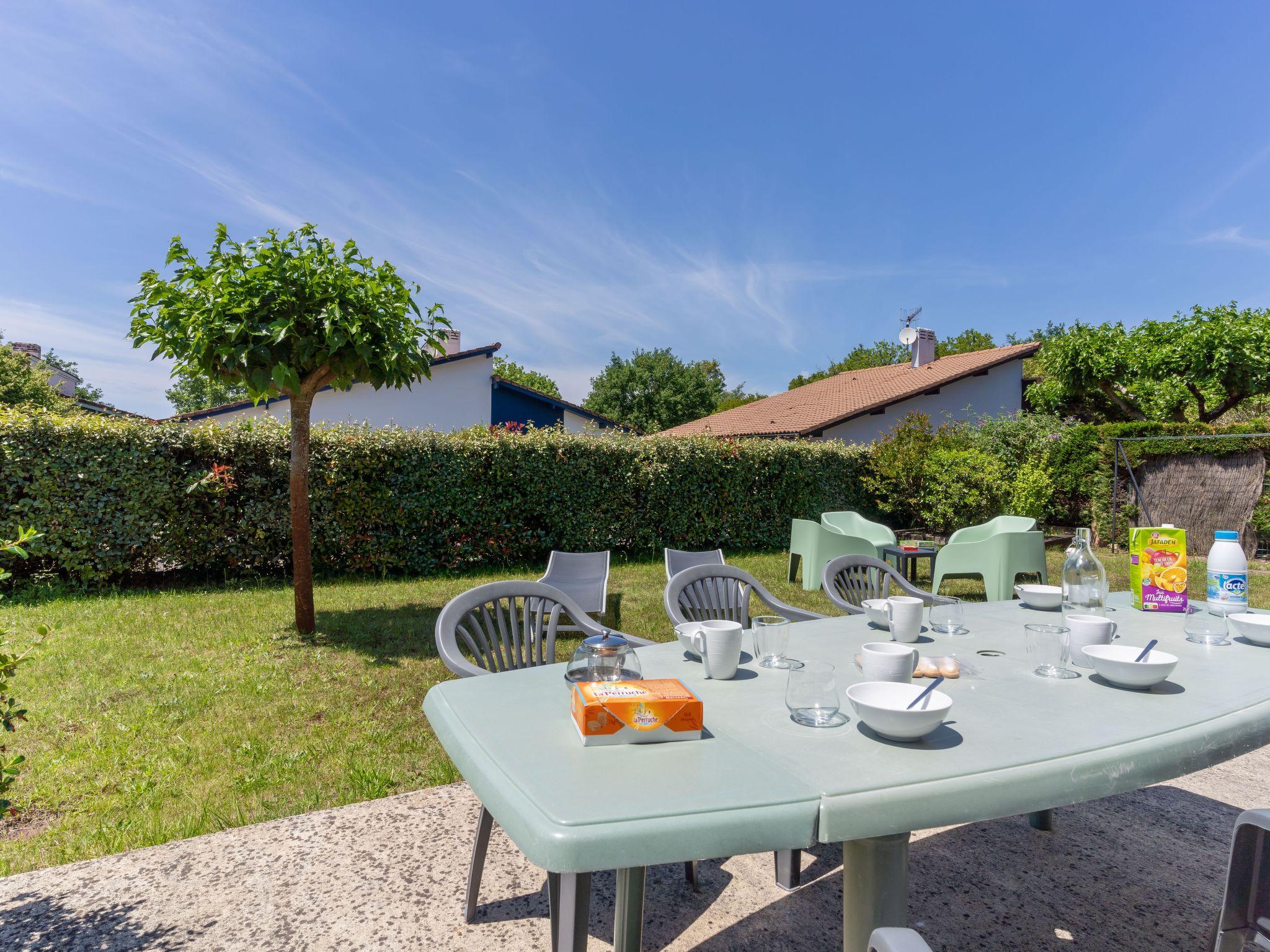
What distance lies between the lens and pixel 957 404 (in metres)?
17.3

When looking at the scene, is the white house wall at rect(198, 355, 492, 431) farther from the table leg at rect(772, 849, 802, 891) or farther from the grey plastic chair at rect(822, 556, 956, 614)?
the table leg at rect(772, 849, 802, 891)

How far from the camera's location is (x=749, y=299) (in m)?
23.9

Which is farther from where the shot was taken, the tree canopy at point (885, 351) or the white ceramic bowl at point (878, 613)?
the tree canopy at point (885, 351)

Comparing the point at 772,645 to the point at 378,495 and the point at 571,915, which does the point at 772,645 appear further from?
the point at 378,495

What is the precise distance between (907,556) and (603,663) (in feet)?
23.0

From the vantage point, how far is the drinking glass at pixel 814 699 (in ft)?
4.60

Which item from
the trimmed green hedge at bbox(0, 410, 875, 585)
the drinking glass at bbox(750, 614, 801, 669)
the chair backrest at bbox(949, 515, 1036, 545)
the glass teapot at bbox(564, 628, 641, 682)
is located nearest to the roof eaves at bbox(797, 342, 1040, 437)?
the trimmed green hedge at bbox(0, 410, 875, 585)

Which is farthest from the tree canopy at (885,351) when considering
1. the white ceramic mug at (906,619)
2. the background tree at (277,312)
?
the white ceramic mug at (906,619)

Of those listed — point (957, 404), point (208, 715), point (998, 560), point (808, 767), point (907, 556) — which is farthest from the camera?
point (957, 404)

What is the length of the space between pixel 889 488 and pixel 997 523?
3.68 m

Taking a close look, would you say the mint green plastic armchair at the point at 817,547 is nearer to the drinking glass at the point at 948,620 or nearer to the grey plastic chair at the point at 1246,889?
the drinking glass at the point at 948,620

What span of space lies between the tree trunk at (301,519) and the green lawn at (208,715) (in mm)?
212

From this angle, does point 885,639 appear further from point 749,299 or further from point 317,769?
point 749,299

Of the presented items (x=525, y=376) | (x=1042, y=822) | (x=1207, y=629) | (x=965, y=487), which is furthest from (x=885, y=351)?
(x=1207, y=629)
